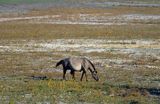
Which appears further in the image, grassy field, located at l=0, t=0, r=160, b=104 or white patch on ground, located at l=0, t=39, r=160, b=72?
white patch on ground, located at l=0, t=39, r=160, b=72

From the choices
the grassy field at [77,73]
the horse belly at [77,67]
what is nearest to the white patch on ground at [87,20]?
the grassy field at [77,73]

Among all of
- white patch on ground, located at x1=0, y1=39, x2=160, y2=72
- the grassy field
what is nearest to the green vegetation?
the grassy field

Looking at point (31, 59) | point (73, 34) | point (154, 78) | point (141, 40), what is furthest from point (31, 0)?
point (154, 78)

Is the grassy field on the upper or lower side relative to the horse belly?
lower

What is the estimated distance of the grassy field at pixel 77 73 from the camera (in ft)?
66.8

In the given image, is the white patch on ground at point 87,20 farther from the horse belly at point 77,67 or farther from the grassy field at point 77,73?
the horse belly at point 77,67

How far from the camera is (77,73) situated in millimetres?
28047

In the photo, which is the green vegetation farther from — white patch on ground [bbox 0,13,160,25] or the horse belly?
the horse belly

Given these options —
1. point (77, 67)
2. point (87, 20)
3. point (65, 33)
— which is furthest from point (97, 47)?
point (87, 20)

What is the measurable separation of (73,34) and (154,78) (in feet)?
92.6

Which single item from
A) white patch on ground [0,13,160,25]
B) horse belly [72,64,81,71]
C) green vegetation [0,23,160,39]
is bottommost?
white patch on ground [0,13,160,25]

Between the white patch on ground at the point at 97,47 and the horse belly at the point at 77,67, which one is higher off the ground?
the horse belly at the point at 77,67

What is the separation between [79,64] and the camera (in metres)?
24.3

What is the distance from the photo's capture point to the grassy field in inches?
802
